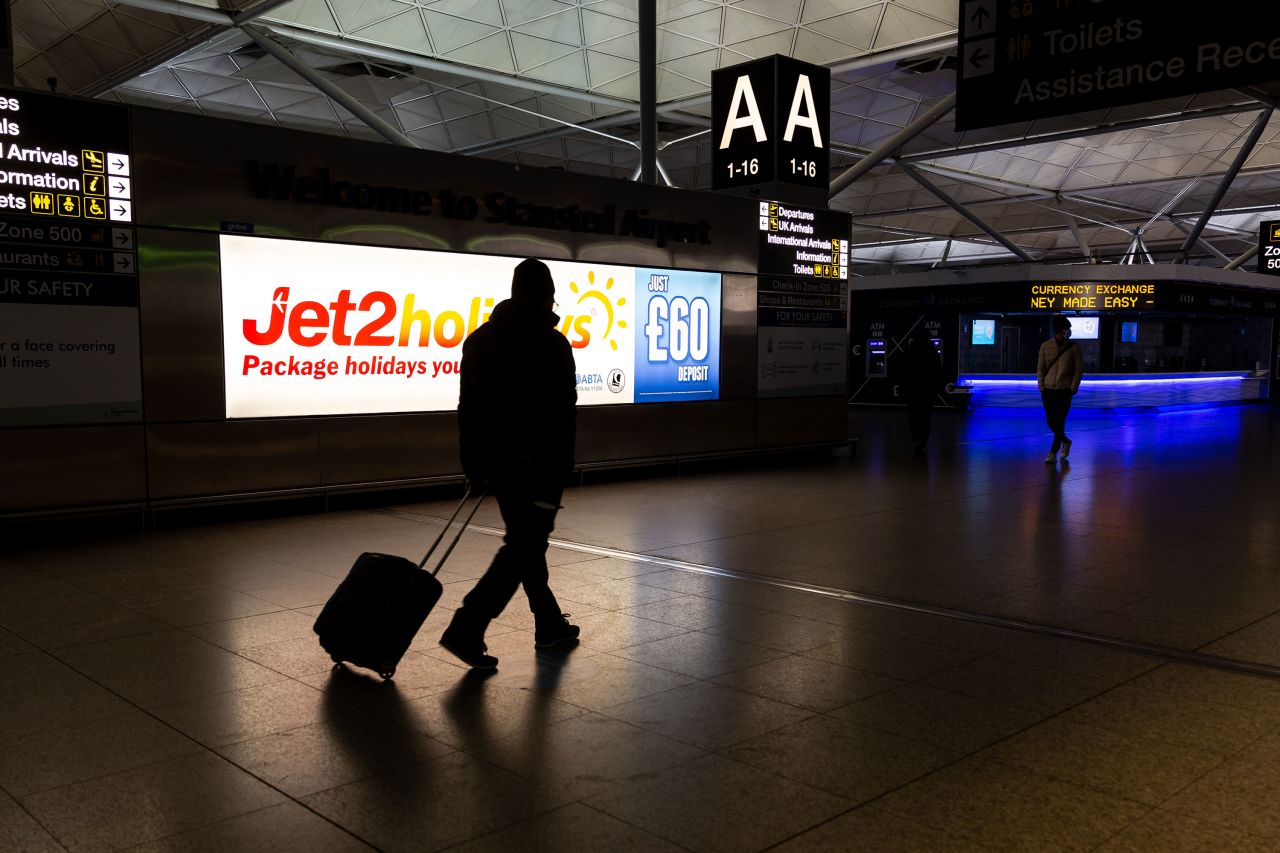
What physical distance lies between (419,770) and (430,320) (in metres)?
7.67

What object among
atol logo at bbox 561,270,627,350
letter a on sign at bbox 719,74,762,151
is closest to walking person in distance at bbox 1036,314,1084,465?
letter a on sign at bbox 719,74,762,151

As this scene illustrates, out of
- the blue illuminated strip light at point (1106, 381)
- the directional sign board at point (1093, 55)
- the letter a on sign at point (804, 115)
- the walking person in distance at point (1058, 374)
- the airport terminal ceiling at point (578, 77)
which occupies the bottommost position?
the blue illuminated strip light at point (1106, 381)

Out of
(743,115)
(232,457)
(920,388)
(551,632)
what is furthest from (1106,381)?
(551,632)

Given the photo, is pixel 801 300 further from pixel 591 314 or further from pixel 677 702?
pixel 677 702

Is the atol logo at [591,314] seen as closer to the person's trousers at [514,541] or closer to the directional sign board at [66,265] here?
the directional sign board at [66,265]

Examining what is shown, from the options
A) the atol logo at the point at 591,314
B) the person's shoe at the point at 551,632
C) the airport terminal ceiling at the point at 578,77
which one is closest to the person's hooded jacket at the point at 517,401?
the person's shoe at the point at 551,632

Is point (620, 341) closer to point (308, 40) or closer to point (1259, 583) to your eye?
point (1259, 583)

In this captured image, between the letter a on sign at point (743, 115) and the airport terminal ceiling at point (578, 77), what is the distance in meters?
8.95

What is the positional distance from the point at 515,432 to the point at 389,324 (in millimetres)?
6098

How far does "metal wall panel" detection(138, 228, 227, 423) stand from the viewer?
8961 millimetres

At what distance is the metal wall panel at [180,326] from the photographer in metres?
8.96

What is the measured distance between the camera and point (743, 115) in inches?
581

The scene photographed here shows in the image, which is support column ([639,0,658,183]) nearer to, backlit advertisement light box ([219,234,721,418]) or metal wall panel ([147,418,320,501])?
backlit advertisement light box ([219,234,721,418])

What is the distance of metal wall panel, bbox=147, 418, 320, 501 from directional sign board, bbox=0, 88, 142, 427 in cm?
45
